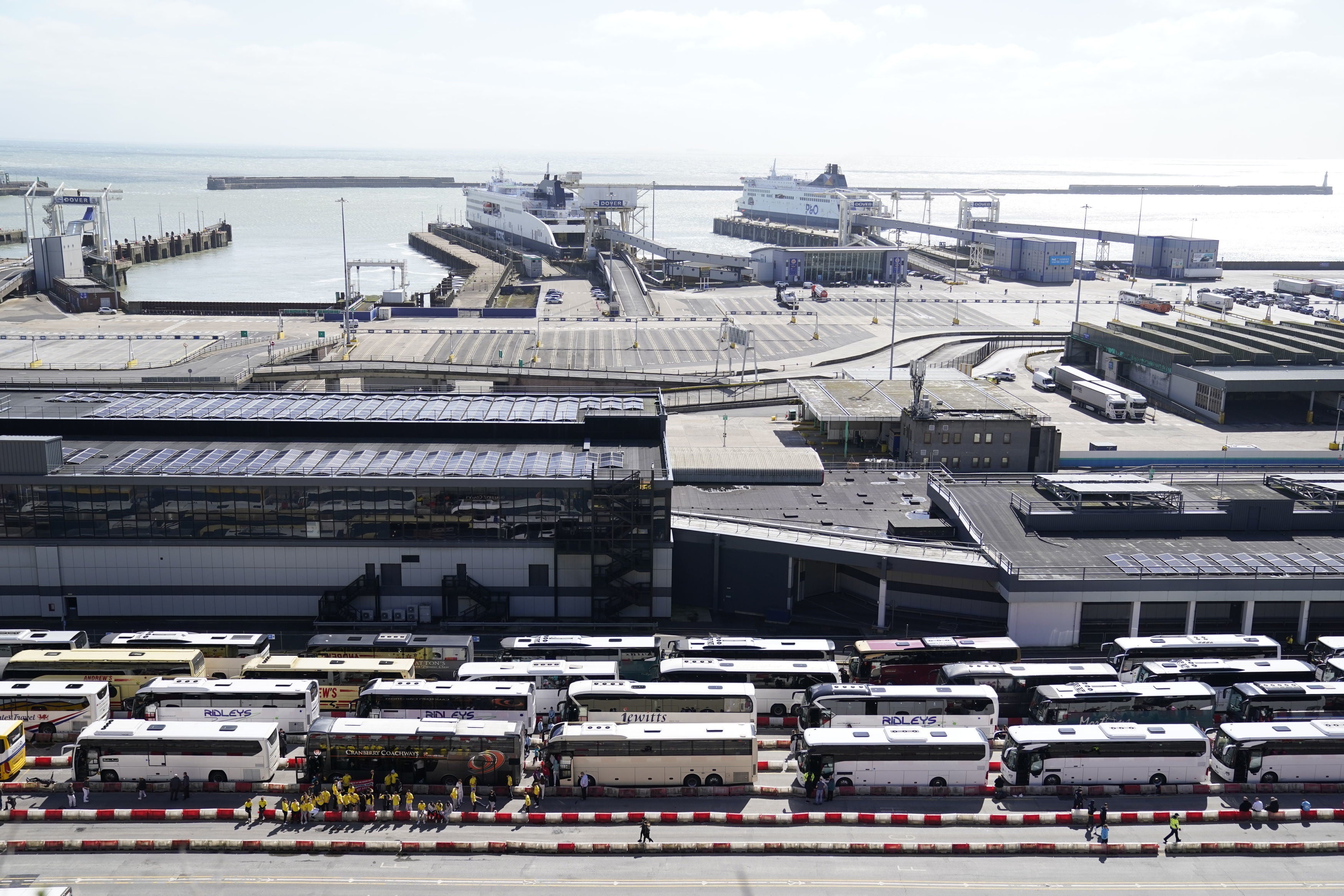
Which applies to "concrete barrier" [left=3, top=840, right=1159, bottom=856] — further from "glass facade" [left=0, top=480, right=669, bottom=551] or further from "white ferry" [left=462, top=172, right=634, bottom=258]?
"white ferry" [left=462, top=172, right=634, bottom=258]

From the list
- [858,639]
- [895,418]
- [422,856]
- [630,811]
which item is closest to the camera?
[422,856]

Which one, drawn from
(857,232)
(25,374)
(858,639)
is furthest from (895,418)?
(857,232)

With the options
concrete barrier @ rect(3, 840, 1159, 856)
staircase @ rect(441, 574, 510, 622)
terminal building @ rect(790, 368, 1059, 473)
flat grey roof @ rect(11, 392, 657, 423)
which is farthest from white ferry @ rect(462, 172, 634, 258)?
Result: concrete barrier @ rect(3, 840, 1159, 856)

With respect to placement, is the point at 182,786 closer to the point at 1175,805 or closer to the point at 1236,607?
the point at 1175,805

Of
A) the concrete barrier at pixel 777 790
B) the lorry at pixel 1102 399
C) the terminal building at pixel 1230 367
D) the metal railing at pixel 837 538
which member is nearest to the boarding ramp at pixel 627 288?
the terminal building at pixel 1230 367

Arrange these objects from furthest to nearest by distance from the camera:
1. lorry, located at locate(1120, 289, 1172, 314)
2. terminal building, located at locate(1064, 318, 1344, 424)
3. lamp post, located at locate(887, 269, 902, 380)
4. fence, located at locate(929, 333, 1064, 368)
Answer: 1. lorry, located at locate(1120, 289, 1172, 314)
2. fence, located at locate(929, 333, 1064, 368)
3. lamp post, located at locate(887, 269, 902, 380)
4. terminal building, located at locate(1064, 318, 1344, 424)

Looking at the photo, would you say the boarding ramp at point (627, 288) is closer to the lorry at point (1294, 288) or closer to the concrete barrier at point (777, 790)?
the lorry at point (1294, 288)
